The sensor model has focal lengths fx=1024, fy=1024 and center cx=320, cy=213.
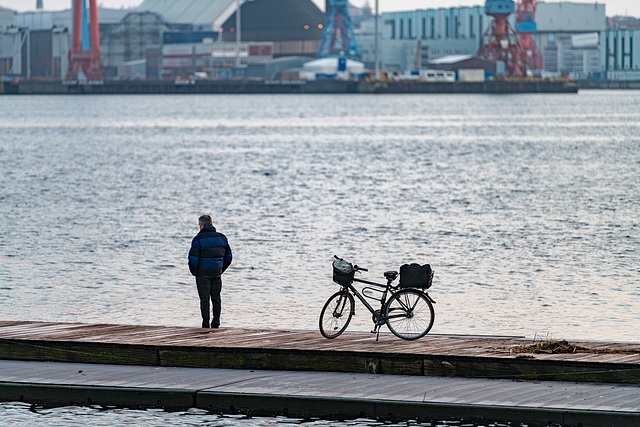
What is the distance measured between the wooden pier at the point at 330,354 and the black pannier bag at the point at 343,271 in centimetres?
83

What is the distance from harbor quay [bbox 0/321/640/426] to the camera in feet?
37.6

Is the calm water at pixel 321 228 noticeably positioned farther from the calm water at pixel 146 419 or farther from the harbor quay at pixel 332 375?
the calm water at pixel 146 419

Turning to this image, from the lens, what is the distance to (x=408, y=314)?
14.1 m

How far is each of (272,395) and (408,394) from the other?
1572mm

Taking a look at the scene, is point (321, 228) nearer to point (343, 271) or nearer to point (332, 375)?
point (343, 271)

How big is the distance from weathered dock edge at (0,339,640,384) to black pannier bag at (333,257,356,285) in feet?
4.38

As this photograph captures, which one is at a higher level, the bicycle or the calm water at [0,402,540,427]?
the bicycle

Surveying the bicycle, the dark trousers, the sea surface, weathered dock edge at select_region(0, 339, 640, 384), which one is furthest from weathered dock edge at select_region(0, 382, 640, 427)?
the dark trousers

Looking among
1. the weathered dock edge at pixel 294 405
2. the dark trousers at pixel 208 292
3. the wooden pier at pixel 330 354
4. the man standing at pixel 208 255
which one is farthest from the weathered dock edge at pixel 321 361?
the dark trousers at pixel 208 292

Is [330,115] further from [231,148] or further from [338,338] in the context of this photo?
[338,338]

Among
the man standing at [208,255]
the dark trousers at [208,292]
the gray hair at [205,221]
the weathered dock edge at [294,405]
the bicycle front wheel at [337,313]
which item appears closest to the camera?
the weathered dock edge at [294,405]

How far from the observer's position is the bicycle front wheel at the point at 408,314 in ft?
46.2

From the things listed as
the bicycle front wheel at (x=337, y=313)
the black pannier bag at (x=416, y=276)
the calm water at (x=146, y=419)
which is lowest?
the calm water at (x=146, y=419)

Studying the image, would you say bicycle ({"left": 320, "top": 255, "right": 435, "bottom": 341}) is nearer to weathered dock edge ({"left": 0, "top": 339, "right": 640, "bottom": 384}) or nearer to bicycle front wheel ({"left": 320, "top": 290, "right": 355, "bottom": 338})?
bicycle front wheel ({"left": 320, "top": 290, "right": 355, "bottom": 338})
